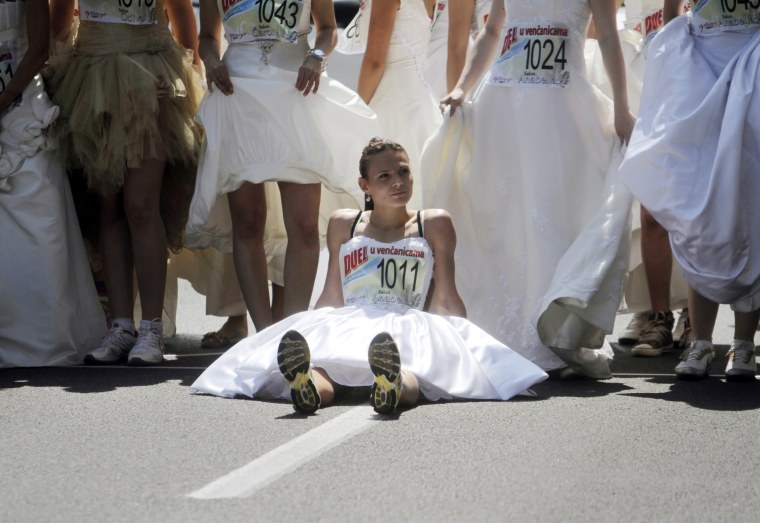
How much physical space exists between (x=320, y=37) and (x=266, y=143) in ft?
2.11

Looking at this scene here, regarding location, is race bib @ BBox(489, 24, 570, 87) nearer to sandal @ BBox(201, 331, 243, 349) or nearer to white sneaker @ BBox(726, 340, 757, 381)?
white sneaker @ BBox(726, 340, 757, 381)

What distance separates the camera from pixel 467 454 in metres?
3.91

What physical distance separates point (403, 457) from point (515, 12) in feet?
9.39

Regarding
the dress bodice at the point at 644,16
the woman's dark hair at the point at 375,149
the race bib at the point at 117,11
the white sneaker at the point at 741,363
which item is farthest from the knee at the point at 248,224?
the dress bodice at the point at 644,16

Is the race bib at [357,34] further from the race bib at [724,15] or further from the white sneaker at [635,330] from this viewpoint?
the race bib at [724,15]

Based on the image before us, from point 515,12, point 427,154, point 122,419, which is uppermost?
point 515,12

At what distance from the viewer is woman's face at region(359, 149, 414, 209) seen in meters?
5.52

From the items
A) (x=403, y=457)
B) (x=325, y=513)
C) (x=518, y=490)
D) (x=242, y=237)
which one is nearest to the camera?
(x=325, y=513)

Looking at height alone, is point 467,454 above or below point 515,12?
below

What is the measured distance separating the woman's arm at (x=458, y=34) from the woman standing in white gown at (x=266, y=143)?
2.46 ft

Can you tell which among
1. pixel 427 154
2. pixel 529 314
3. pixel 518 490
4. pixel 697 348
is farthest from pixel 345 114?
pixel 518 490

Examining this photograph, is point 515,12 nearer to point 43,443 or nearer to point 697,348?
point 697,348

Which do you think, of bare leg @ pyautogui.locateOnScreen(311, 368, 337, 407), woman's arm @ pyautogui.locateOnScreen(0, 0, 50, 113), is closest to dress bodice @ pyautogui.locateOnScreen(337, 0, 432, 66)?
woman's arm @ pyautogui.locateOnScreen(0, 0, 50, 113)

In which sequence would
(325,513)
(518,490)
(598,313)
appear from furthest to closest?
(598,313) → (518,490) → (325,513)
